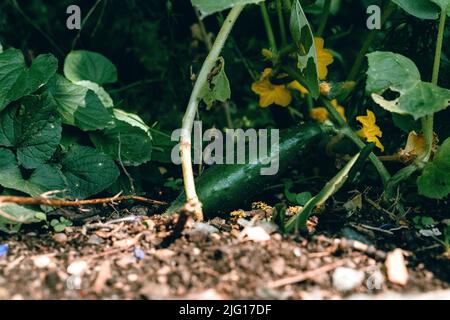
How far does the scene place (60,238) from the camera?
1426 mm

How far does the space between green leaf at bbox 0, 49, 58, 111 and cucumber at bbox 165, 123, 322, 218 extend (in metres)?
0.47

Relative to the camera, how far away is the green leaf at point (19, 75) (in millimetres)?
1562

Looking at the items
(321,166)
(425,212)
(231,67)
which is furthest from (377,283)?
(231,67)

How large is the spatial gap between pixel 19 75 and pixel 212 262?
0.77 m

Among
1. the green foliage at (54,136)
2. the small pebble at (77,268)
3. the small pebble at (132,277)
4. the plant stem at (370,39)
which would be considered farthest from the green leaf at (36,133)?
the plant stem at (370,39)

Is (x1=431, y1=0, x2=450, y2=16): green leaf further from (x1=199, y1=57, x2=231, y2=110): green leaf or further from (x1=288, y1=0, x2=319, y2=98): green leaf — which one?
(x1=199, y1=57, x2=231, y2=110): green leaf

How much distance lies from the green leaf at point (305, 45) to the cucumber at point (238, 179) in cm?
18

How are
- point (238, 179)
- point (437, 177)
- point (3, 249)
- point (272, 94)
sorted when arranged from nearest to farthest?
1. point (3, 249)
2. point (437, 177)
3. point (238, 179)
4. point (272, 94)

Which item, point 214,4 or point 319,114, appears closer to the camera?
point 214,4

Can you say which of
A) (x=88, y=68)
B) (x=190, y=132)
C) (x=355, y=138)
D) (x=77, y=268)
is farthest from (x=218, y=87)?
(x=77, y=268)

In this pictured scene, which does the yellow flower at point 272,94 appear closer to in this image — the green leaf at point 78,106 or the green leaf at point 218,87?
the green leaf at point 218,87

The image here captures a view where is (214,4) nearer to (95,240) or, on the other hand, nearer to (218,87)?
(218,87)

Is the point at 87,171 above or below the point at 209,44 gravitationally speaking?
below

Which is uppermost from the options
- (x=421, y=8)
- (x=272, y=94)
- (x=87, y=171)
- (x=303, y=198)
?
(x=421, y=8)
